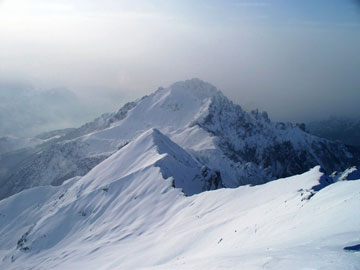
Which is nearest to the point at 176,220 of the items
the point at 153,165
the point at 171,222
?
the point at 171,222

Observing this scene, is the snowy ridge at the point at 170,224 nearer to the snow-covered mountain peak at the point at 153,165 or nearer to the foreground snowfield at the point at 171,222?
the foreground snowfield at the point at 171,222

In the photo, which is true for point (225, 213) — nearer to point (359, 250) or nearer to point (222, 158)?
point (359, 250)

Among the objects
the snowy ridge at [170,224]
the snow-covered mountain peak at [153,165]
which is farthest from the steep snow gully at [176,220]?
the snow-covered mountain peak at [153,165]

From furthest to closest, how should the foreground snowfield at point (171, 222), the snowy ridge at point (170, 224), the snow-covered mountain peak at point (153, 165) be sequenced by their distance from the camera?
1. the snow-covered mountain peak at point (153, 165)
2. the foreground snowfield at point (171, 222)
3. the snowy ridge at point (170, 224)

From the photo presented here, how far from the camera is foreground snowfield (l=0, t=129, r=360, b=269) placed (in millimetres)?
19766

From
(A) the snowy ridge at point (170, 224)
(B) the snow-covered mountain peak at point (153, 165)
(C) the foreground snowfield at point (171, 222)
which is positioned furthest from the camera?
(B) the snow-covered mountain peak at point (153, 165)

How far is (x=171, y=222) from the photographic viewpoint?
6081 centimetres

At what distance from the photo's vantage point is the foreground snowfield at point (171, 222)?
19.8m

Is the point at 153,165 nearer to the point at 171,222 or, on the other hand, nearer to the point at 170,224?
the point at 171,222

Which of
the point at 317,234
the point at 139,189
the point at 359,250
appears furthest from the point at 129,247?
the point at 359,250

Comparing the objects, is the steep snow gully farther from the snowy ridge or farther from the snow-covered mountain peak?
the snow-covered mountain peak

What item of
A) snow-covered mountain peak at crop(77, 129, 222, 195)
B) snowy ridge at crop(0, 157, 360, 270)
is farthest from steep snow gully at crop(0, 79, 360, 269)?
snow-covered mountain peak at crop(77, 129, 222, 195)

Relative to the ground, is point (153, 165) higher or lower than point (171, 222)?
higher

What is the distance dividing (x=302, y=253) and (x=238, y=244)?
1352 centimetres
